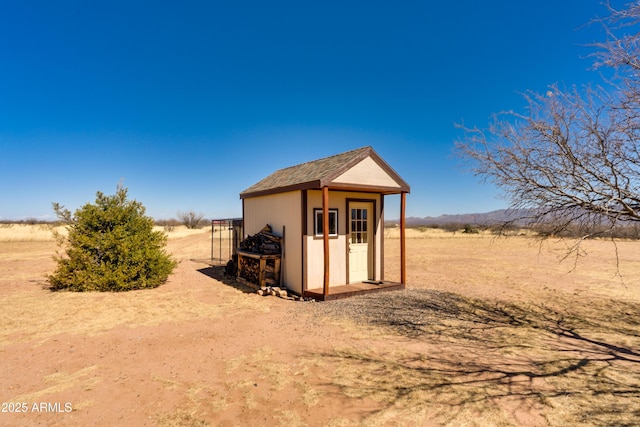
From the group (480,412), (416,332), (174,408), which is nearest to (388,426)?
(480,412)

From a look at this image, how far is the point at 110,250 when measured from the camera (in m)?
9.52

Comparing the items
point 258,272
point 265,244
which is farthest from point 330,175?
point 258,272

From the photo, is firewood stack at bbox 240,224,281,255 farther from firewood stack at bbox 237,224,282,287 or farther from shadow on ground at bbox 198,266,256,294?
shadow on ground at bbox 198,266,256,294

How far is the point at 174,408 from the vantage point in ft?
11.1

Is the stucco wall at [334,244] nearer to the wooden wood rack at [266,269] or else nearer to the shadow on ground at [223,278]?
the wooden wood rack at [266,269]

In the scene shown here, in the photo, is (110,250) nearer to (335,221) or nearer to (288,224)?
(288,224)

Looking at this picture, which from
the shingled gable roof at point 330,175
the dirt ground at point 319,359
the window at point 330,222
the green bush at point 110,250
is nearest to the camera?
the dirt ground at point 319,359

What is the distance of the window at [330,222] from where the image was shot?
28.1 ft

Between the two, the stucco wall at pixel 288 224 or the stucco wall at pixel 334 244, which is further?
the stucco wall at pixel 288 224

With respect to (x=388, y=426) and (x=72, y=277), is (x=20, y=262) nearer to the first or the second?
(x=72, y=277)

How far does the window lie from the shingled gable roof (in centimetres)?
85

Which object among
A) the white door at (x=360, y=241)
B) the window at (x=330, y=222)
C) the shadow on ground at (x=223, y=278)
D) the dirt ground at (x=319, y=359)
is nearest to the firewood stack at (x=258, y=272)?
the shadow on ground at (x=223, y=278)

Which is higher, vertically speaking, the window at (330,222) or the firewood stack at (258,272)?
the window at (330,222)

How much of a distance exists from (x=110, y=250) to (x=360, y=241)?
718 centimetres
